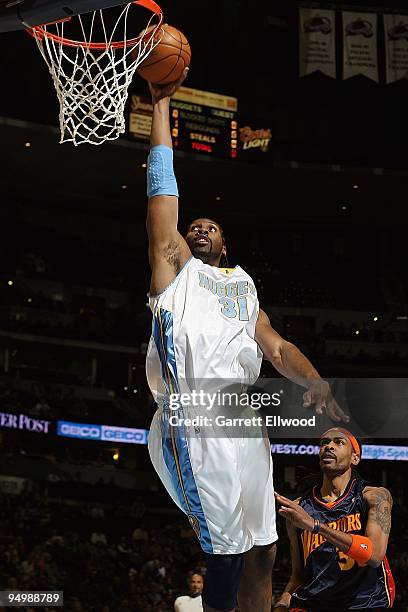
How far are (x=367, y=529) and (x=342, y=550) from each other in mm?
207

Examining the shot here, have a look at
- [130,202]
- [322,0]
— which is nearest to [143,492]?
[130,202]

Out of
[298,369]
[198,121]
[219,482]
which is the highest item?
[198,121]

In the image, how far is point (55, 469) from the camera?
15234 mm

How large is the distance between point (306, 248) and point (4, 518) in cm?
844

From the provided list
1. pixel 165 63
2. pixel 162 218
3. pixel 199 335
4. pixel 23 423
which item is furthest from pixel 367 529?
pixel 23 423

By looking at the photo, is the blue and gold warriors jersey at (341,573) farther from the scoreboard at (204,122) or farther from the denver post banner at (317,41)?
the scoreboard at (204,122)

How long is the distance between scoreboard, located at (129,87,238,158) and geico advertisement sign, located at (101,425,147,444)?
4868 millimetres

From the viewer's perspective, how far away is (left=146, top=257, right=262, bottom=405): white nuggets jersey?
3531 mm

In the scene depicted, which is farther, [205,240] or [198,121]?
[198,121]

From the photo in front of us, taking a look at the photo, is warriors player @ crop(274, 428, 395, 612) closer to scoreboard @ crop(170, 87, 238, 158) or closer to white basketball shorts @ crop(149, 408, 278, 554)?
white basketball shorts @ crop(149, 408, 278, 554)

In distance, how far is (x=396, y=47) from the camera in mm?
13086

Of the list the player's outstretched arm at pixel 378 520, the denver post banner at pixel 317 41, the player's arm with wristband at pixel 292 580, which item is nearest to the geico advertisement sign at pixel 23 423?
the denver post banner at pixel 317 41

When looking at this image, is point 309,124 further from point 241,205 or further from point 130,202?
point 130,202

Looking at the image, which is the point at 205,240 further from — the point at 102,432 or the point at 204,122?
the point at 102,432
